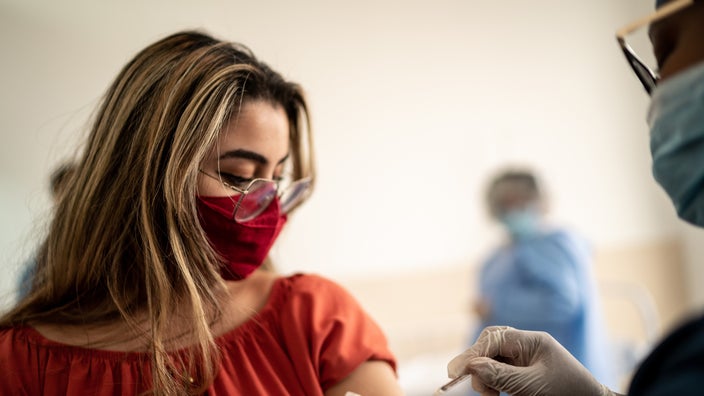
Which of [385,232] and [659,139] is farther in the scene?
[385,232]

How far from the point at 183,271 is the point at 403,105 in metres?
2.85

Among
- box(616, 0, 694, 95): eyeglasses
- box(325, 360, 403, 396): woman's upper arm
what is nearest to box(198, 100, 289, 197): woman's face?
box(325, 360, 403, 396): woman's upper arm

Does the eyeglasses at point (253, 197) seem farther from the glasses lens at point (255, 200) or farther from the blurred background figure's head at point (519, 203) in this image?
the blurred background figure's head at point (519, 203)

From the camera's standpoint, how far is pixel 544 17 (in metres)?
4.41

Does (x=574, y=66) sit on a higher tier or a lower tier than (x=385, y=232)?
higher

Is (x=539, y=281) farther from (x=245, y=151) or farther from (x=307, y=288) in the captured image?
(x=245, y=151)

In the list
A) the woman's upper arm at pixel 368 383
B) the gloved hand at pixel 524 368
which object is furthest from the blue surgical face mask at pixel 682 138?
the woman's upper arm at pixel 368 383

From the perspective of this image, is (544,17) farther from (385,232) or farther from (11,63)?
(11,63)

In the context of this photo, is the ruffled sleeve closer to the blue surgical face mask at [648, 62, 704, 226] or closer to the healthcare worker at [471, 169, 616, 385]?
the blue surgical face mask at [648, 62, 704, 226]

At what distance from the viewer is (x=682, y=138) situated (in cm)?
80

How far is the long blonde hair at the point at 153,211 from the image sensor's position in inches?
46.1

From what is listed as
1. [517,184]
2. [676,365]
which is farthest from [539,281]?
[676,365]

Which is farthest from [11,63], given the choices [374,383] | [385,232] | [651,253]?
[651,253]

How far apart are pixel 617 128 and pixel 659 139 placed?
4069 mm
